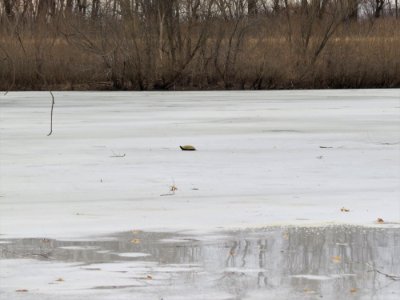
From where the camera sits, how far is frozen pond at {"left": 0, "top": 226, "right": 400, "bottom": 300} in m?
4.74

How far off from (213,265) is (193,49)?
22.1m

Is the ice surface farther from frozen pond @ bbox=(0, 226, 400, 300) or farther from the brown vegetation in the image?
the brown vegetation

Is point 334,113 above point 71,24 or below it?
below

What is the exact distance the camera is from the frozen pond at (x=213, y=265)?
474 cm

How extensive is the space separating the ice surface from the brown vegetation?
7.63m

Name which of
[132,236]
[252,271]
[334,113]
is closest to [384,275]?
[252,271]

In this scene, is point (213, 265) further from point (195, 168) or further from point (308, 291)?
point (195, 168)

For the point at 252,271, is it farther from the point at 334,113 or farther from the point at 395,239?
the point at 334,113

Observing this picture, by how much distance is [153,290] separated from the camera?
15.6 ft

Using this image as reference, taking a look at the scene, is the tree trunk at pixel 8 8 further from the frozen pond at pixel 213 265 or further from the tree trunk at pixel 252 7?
the frozen pond at pixel 213 265

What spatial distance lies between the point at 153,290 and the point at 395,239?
1915 millimetres

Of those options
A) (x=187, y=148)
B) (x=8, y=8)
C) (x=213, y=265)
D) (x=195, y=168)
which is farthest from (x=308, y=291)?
(x=8, y=8)

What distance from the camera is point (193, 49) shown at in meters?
27.2

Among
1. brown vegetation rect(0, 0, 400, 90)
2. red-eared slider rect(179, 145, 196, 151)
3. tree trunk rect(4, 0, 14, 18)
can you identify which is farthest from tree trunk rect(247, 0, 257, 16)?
red-eared slider rect(179, 145, 196, 151)
